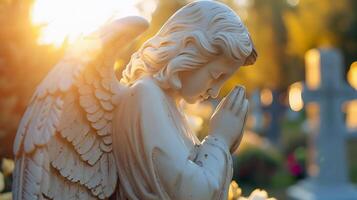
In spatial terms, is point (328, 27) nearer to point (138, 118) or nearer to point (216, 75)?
point (216, 75)

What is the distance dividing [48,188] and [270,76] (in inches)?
813

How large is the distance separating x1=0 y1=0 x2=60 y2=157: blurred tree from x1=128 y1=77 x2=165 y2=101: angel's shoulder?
1740mm

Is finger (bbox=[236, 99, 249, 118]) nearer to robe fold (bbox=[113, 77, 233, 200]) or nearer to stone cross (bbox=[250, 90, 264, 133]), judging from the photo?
robe fold (bbox=[113, 77, 233, 200])

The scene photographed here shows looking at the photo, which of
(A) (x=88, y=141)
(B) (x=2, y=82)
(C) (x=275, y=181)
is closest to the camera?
(A) (x=88, y=141)

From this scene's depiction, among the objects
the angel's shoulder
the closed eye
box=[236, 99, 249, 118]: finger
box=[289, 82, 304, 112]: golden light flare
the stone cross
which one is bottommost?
the angel's shoulder

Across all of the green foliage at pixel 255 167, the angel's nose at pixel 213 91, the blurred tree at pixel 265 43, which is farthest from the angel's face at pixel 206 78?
the blurred tree at pixel 265 43

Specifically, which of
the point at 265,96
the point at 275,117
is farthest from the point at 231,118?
the point at 265,96

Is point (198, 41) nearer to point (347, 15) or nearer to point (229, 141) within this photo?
point (229, 141)

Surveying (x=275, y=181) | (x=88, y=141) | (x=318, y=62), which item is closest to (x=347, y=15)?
(x=275, y=181)

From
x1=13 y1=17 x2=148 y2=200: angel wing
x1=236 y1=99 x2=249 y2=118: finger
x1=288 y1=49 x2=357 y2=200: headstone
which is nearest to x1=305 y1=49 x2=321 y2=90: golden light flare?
x1=288 y1=49 x2=357 y2=200: headstone

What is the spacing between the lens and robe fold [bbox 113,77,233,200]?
1646mm

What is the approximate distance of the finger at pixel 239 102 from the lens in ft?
6.14

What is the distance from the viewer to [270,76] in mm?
21734

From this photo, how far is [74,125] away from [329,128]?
263 inches
